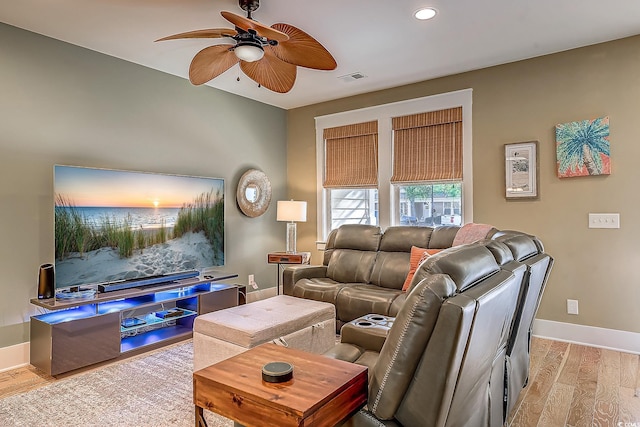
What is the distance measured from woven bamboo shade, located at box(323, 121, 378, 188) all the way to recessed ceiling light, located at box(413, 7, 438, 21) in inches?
78.0

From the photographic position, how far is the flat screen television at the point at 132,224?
319cm

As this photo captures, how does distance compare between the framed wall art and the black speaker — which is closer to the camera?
the black speaker

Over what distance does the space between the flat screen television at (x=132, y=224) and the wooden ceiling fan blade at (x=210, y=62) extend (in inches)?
49.6

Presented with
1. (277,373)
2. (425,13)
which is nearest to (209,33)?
(425,13)

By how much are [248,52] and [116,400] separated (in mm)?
2413

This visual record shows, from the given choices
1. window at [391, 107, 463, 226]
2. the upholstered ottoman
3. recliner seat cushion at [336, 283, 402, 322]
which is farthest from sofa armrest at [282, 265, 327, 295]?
window at [391, 107, 463, 226]

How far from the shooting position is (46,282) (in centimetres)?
309

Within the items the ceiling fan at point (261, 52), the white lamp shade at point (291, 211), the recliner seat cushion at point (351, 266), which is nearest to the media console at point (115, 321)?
the recliner seat cushion at point (351, 266)

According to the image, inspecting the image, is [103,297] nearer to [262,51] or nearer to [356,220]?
[262,51]

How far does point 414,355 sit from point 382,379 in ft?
0.51

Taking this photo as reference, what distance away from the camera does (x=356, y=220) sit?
17.3 feet

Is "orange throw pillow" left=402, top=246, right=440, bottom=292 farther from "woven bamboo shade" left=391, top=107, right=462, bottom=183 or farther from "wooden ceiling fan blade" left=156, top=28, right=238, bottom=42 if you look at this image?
"wooden ceiling fan blade" left=156, top=28, right=238, bottom=42

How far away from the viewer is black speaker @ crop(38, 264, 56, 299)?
307 centimetres

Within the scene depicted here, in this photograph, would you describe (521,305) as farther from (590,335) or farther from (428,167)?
(428,167)
